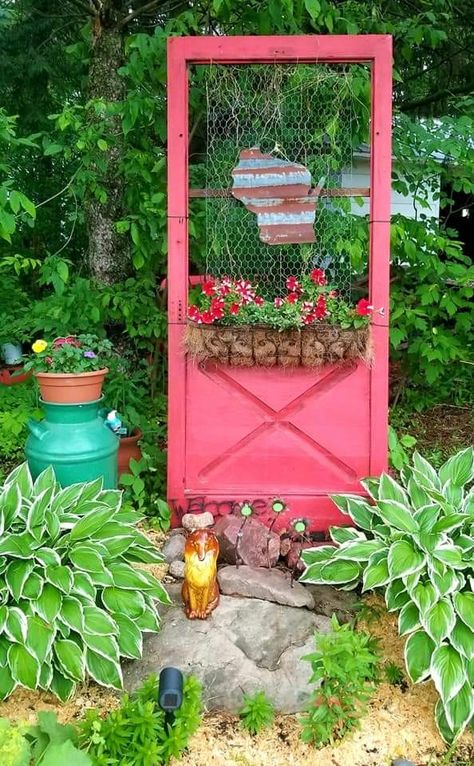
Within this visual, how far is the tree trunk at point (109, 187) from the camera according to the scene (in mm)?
4176

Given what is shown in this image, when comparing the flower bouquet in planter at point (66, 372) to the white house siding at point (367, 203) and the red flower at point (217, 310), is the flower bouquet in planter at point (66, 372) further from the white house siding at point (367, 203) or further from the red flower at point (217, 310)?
the white house siding at point (367, 203)

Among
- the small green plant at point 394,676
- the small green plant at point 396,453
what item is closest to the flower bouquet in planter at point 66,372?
the small green plant at point 396,453

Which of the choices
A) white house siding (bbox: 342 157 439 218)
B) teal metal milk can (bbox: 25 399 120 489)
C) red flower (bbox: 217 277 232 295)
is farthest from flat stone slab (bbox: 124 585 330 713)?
white house siding (bbox: 342 157 439 218)

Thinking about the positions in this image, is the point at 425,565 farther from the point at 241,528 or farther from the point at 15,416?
the point at 15,416

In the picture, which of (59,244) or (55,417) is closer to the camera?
(55,417)

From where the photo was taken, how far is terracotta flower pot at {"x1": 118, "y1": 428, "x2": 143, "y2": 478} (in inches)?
157

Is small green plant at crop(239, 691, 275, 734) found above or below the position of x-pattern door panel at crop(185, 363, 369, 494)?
below

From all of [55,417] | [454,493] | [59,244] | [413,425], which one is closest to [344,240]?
[454,493]

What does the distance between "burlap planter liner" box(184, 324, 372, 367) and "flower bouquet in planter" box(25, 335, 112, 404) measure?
1.78 ft

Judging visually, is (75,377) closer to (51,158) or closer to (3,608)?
(3,608)

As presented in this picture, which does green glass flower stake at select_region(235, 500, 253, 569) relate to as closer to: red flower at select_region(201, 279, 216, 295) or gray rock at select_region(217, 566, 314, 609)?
Answer: gray rock at select_region(217, 566, 314, 609)

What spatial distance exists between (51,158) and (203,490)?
4295 millimetres

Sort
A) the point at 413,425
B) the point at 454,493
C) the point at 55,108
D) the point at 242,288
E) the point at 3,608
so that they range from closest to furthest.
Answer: the point at 3,608
the point at 454,493
the point at 242,288
the point at 413,425
the point at 55,108

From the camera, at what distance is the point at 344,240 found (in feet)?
11.6
